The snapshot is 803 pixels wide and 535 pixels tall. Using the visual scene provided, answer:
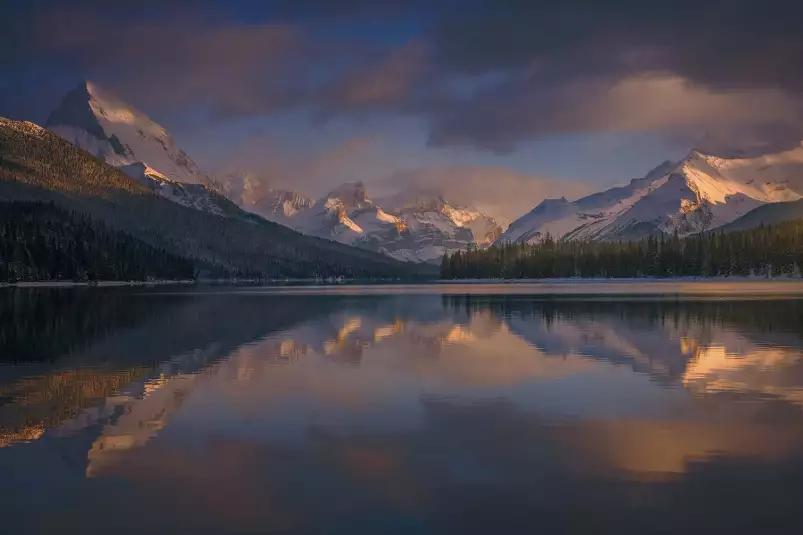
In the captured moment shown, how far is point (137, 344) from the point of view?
171 ft

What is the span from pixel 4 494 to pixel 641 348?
38.0 metres

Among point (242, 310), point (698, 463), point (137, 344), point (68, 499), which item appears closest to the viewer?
point (68, 499)

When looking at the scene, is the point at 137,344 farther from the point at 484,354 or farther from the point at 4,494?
the point at 4,494

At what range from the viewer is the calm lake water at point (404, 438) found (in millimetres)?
16984

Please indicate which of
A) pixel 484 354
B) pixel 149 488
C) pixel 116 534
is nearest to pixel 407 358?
pixel 484 354

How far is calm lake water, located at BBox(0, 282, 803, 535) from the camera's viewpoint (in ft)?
55.7

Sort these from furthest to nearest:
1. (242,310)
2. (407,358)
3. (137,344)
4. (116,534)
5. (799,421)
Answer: (242,310)
(137,344)
(407,358)
(799,421)
(116,534)

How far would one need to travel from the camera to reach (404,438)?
2409cm

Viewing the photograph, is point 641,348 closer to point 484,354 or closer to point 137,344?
point 484,354

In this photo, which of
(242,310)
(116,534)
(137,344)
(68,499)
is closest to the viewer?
(116,534)

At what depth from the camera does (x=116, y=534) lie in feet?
52.1

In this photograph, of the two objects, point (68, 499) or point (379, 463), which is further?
point (379, 463)

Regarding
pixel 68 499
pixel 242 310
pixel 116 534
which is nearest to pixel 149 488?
pixel 68 499

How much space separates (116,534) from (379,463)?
728cm
